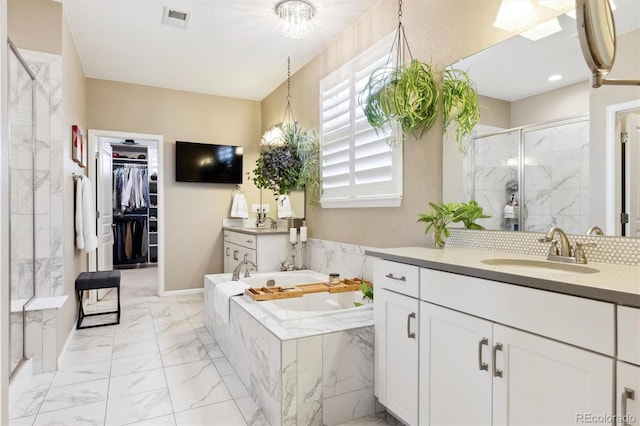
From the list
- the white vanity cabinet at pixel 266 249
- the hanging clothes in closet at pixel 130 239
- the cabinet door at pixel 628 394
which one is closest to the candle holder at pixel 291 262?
the white vanity cabinet at pixel 266 249

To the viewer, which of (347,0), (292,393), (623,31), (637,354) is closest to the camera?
(637,354)

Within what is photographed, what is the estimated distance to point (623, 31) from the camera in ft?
4.58

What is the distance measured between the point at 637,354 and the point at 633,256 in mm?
653

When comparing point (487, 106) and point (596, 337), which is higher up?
point (487, 106)

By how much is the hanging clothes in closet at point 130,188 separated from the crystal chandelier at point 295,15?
228 inches

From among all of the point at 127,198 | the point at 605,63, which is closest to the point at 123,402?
the point at 605,63

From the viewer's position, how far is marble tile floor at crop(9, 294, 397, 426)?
200 centimetres

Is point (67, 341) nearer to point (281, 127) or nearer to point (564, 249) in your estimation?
point (281, 127)

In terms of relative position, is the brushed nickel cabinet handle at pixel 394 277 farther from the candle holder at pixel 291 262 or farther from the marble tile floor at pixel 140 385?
the candle holder at pixel 291 262

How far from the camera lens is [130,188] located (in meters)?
7.40

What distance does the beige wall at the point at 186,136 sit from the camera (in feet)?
14.9

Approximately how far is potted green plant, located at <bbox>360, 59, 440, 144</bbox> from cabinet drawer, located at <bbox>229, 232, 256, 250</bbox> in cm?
207

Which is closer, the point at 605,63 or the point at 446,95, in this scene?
the point at 605,63

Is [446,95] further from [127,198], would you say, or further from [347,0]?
[127,198]
